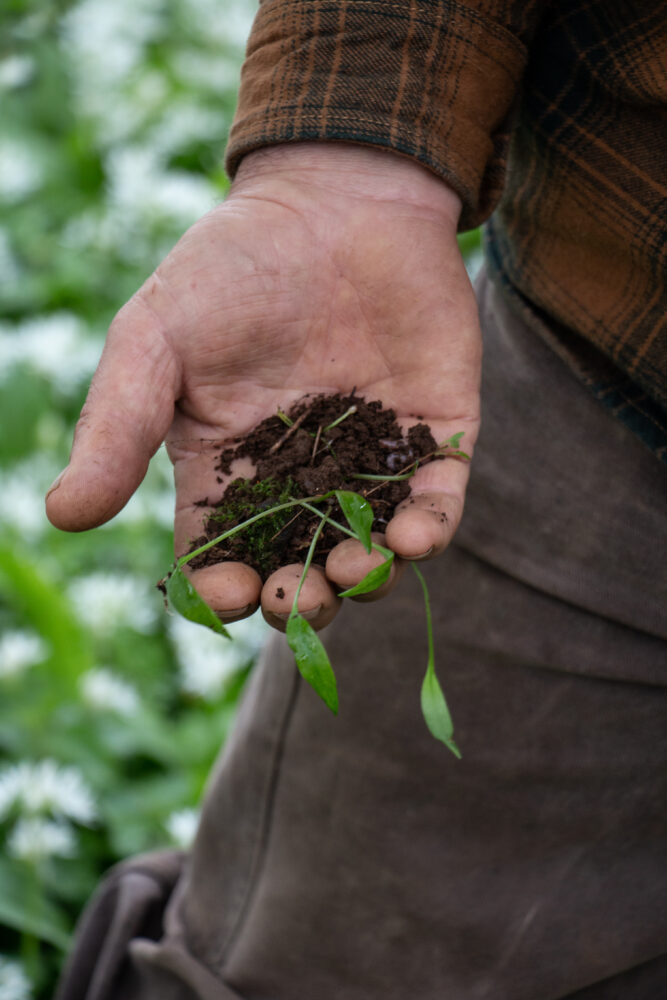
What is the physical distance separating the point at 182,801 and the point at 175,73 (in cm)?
315

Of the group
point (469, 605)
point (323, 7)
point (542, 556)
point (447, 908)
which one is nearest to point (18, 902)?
point (447, 908)

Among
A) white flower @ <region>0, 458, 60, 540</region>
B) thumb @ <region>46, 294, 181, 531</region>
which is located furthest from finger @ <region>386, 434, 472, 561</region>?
white flower @ <region>0, 458, 60, 540</region>

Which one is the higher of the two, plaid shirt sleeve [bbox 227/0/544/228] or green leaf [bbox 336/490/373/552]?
plaid shirt sleeve [bbox 227/0/544/228]

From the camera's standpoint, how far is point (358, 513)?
0.85 meters

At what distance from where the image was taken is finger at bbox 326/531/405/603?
86cm

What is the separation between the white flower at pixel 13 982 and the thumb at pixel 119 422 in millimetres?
Answer: 1085

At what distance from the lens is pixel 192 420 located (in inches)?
39.9

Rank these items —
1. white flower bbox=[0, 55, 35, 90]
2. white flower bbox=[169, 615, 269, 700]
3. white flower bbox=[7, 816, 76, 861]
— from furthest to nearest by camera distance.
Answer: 1. white flower bbox=[0, 55, 35, 90]
2. white flower bbox=[169, 615, 269, 700]
3. white flower bbox=[7, 816, 76, 861]

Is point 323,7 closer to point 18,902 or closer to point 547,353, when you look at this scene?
point 547,353

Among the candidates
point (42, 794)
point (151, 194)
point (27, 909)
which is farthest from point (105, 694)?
point (151, 194)

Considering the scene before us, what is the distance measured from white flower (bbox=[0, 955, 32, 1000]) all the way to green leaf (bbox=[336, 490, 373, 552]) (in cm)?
Result: 120

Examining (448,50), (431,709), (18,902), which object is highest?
(448,50)

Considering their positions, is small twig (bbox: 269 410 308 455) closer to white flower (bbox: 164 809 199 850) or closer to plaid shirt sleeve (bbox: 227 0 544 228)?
plaid shirt sleeve (bbox: 227 0 544 228)

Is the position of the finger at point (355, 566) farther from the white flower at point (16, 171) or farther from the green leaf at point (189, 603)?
the white flower at point (16, 171)
